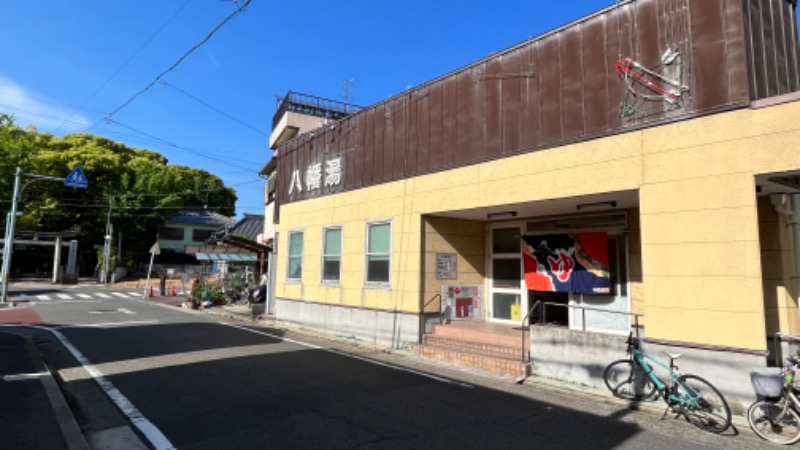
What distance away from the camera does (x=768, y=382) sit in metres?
4.95

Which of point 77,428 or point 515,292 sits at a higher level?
point 515,292

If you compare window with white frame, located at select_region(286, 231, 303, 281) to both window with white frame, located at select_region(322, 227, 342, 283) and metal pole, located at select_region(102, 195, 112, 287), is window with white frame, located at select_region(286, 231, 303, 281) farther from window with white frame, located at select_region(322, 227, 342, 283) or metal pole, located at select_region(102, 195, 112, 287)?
metal pole, located at select_region(102, 195, 112, 287)

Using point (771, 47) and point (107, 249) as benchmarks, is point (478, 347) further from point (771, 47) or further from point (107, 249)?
point (107, 249)

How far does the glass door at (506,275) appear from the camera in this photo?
1049 cm

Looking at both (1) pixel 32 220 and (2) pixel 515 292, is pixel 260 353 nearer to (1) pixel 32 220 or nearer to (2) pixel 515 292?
(2) pixel 515 292

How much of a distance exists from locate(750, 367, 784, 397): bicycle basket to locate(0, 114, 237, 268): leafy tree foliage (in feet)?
157

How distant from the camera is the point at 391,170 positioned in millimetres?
11742

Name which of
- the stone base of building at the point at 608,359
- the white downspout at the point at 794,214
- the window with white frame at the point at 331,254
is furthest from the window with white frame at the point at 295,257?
the white downspout at the point at 794,214

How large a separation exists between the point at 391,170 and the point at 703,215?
23.9 ft

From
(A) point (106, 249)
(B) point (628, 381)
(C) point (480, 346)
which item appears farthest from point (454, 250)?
(A) point (106, 249)

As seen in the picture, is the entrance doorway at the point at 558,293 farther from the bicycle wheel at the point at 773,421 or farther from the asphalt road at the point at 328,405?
the bicycle wheel at the point at 773,421

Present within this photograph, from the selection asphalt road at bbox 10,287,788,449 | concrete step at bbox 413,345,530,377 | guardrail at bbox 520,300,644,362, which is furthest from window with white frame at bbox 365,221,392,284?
guardrail at bbox 520,300,644,362

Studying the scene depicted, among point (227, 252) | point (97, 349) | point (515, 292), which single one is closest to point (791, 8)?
point (515, 292)

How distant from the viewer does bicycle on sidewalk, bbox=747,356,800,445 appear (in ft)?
16.3
